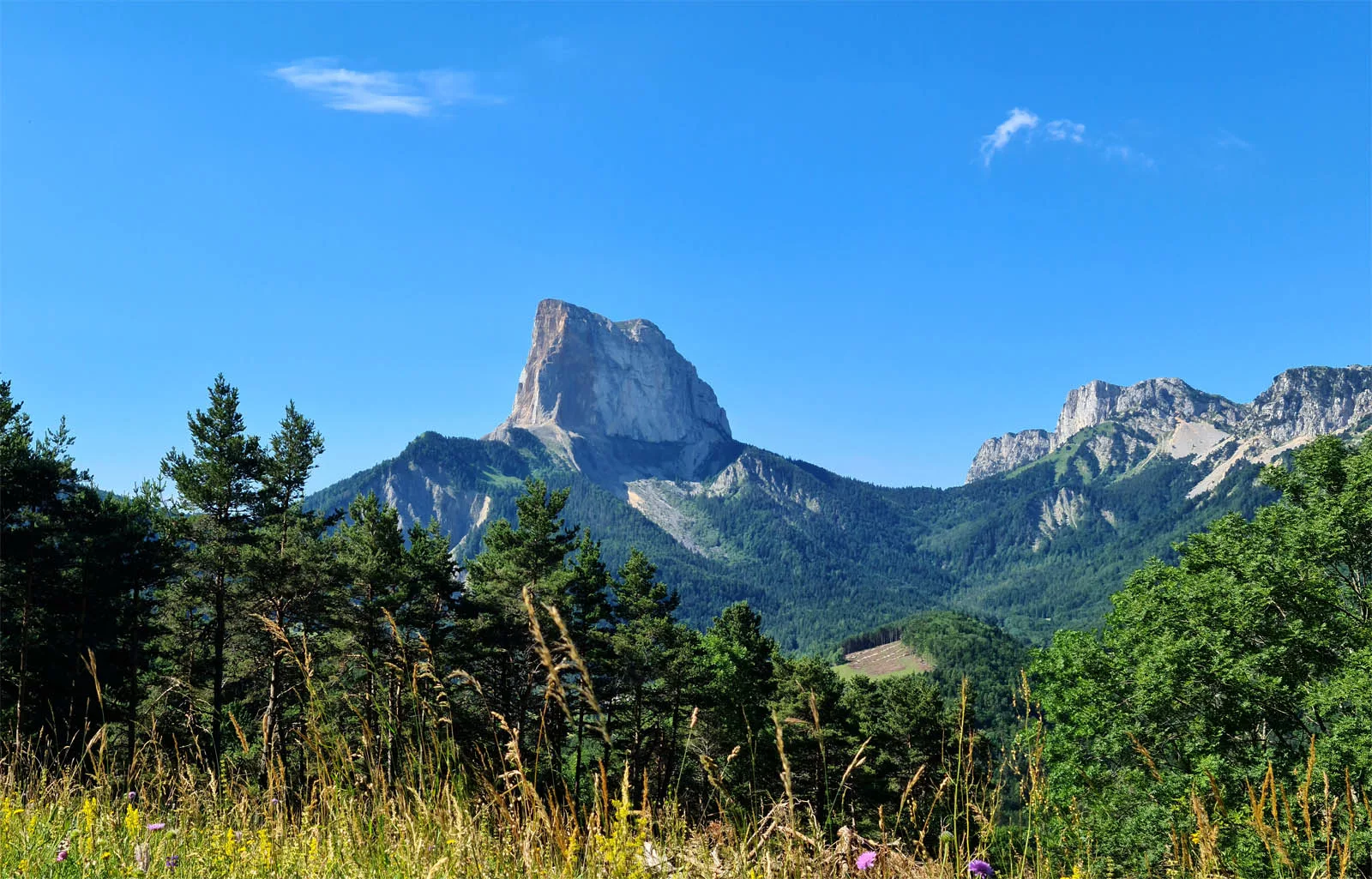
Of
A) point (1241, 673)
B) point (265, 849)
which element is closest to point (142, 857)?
point (265, 849)

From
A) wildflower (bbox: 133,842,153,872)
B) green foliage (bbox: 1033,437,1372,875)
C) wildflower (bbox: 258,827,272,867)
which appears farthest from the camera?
green foliage (bbox: 1033,437,1372,875)

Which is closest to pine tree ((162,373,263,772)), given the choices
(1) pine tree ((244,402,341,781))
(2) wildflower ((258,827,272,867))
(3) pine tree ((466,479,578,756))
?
(1) pine tree ((244,402,341,781))

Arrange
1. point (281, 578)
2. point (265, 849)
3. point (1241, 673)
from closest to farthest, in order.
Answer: point (265, 849) → point (1241, 673) → point (281, 578)

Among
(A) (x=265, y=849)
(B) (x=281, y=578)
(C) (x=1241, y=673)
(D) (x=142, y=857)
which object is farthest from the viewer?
(B) (x=281, y=578)

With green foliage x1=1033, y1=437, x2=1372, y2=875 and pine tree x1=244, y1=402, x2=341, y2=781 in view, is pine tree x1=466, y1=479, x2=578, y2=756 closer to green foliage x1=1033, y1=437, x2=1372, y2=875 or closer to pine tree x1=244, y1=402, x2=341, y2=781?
pine tree x1=244, y1=402, x2=341, y2=781

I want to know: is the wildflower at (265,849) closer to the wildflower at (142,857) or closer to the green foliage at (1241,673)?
the wildflower at (142,857)

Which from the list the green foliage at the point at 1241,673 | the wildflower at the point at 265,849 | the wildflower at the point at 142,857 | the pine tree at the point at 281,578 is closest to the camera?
the wildflower at the point at 142,857

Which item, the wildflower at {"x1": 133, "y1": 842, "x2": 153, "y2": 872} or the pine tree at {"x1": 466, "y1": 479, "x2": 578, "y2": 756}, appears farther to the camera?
the pine tree at {"x1": 466, "y1": 479, "x2": 578, "y2": 756}

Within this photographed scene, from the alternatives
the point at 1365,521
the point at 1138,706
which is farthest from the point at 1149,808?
the point at 1365,521

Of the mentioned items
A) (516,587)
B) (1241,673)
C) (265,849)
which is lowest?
(1241,673)

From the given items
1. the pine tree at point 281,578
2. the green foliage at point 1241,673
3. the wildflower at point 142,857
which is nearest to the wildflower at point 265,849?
the wildflower at point 142,857

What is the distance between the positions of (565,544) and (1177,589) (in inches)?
690

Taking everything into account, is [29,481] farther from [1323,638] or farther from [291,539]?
[1323,638]

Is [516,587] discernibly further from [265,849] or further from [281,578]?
[265,849]
